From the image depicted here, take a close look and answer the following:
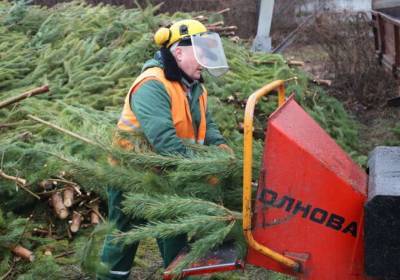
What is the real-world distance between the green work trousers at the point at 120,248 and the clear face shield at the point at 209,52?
93 centimetres

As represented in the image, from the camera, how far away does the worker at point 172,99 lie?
351 centimetres

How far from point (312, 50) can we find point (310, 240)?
39.4 ft

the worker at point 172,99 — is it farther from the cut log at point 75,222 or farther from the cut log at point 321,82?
the cut log at point 321,82

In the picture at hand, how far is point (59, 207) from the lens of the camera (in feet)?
18.5

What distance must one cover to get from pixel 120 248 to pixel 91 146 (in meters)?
0.65

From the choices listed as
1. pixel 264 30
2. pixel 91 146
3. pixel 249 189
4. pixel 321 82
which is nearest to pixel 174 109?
pixel 91 146

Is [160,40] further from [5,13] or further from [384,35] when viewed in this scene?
[5,13]

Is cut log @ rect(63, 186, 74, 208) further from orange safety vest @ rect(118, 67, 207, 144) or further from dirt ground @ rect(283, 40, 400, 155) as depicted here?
dirt ground @ rect(283, 40, 400, 155)

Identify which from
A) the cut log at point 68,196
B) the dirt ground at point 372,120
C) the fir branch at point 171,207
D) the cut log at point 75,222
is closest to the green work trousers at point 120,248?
the fir branch at point 171,207

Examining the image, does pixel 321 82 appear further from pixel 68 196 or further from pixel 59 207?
pixel 59 207

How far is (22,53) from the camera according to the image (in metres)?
8.52

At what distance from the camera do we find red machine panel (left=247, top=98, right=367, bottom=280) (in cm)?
265

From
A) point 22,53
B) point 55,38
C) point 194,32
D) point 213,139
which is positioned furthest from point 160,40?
point 55,38

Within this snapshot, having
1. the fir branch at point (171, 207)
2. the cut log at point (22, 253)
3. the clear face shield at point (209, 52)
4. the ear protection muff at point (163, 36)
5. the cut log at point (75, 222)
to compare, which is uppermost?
the ear protection muff at point (163, 36)
